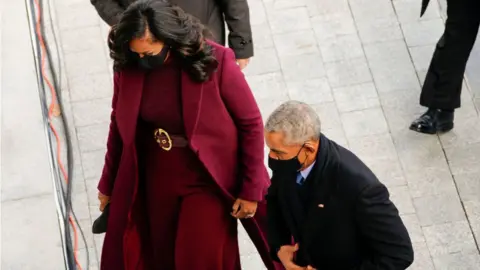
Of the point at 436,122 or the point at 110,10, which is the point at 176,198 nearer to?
the point at 110,10

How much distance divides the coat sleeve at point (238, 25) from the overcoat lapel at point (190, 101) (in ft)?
3.31

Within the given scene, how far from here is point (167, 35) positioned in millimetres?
3992

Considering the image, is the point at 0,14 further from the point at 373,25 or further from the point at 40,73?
the point at 373,25

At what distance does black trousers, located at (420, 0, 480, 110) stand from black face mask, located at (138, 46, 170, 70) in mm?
2282

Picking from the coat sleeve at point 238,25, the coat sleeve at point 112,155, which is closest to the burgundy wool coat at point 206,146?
the coat sleeve at point 112,155

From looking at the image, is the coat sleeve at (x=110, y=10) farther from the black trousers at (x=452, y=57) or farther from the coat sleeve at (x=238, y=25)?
the black trousers at (x=452, y=57)

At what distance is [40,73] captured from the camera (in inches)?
264

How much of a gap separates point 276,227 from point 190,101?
69 cm

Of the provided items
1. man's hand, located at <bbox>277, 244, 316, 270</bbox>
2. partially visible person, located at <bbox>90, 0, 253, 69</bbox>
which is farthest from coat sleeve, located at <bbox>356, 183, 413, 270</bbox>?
partially visible person, located at <bbox>90, 0, 253, 69</bbox>

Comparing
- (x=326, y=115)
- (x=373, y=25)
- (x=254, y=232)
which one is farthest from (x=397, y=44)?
(x=254, y=232)

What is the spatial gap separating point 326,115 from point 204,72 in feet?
7.89

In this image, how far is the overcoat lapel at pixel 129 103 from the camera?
4191mm

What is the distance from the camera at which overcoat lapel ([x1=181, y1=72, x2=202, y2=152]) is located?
4129 millimetres

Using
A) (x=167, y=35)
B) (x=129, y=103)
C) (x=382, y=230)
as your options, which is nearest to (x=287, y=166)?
(x=382, y=230)
